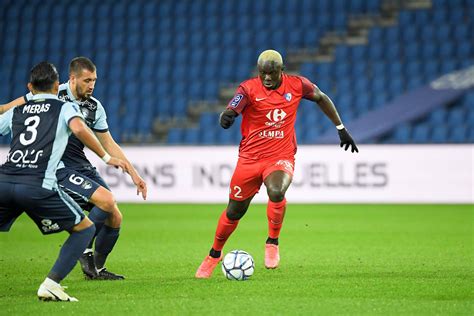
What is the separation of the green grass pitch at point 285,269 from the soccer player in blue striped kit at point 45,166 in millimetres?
445

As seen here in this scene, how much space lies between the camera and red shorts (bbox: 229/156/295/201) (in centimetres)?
852

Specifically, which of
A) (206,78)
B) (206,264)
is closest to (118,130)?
(206,78)

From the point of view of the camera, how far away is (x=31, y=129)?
6582 millimetres

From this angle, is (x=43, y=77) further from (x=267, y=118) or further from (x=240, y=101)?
(x=267, y=118)

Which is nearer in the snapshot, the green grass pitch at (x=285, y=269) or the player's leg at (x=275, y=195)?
the green grass pitch at (x=285, y=269)

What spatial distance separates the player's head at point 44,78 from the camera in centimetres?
663

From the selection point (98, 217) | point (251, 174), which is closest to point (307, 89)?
point (251, 174)

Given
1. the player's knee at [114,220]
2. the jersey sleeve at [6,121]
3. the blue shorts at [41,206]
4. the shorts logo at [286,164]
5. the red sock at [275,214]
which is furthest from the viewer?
the red sock at [275,214]

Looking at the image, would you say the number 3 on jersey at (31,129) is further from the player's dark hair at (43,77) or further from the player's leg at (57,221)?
the player's leg at (57,221)

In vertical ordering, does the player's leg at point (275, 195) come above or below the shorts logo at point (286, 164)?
below

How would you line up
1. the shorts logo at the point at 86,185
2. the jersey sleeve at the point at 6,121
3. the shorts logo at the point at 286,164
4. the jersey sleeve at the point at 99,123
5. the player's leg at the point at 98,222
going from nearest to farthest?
the jersey sleeve at the point at 6,121 < the shorts logo at the point at 86,185 < the player's leg at the point at 98,222 < the jersey sleeve at the point at 99,123 < the shorts logo at the point at 286,164

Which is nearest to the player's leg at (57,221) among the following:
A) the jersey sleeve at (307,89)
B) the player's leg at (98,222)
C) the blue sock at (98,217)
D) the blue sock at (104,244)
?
the player's leg at (98,222)

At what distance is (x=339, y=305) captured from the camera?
21.6 feet

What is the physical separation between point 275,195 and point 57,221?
2473mm
